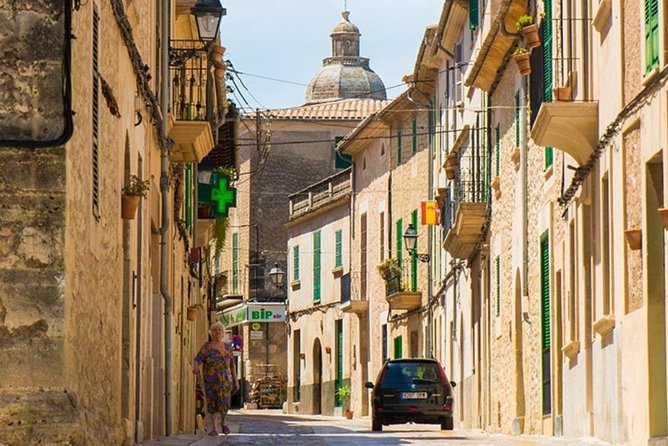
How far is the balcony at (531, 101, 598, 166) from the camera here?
21.2 metres

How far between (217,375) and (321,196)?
39.4m

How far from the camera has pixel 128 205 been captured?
19.1 metres

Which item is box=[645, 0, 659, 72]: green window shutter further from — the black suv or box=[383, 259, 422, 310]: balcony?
box=[383, 259, 422, 310]: balcony

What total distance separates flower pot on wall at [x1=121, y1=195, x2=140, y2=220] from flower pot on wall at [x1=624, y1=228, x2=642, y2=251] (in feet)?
16.8

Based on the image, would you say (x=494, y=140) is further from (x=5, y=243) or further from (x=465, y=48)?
(x=5, y=243)

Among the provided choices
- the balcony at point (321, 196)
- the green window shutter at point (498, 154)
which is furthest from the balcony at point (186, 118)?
the balcony at point (321, 196)

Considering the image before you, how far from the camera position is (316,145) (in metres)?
70.8

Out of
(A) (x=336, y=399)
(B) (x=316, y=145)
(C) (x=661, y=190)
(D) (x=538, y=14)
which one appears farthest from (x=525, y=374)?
(B) (x=316, y=145)

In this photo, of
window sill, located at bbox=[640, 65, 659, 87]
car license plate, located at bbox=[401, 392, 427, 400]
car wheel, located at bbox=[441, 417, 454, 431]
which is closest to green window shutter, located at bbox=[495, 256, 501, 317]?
car license plate, located at bbox=[401, 392, 427, 400]

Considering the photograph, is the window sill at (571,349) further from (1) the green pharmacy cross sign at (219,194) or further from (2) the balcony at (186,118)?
(1) the green pharmacy cross sign at (219,194)

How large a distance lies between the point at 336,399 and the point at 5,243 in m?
47.4

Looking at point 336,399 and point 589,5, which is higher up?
point 589,5

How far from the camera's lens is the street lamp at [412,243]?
155 ft

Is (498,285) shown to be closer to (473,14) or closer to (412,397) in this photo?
(412,397)
